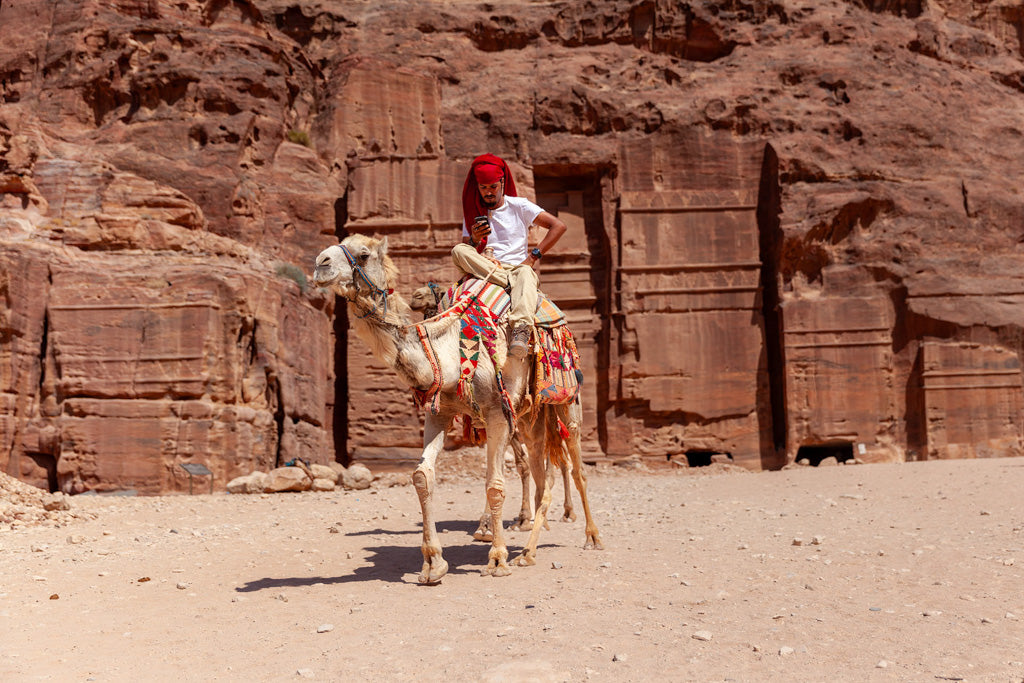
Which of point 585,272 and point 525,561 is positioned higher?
point 585,272

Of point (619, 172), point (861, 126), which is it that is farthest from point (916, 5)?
point (619, 172)

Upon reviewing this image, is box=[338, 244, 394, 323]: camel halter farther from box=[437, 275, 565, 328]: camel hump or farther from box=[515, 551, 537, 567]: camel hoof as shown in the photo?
box=[515, 551, 537, 567]: camel hoof

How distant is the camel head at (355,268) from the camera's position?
19.2 ft

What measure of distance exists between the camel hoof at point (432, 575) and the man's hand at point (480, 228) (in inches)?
102

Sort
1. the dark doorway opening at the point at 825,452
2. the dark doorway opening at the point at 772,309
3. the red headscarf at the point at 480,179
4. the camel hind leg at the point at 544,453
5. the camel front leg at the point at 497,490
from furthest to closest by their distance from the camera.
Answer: the dark doorway opening at the point at 772,309
the dark doorway opening at the point at 825,452
the camel hind leg at the point at 544,453
the red headscarf at the point at 480,179
the camel front leg at the point at 497,490

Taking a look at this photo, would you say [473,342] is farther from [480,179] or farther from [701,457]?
[701,457]

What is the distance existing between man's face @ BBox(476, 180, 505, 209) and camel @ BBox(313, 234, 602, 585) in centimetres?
117

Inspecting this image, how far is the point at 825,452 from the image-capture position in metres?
20.0

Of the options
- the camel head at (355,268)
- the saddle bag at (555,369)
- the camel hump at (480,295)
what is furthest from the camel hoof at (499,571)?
the camel head at (355,268)

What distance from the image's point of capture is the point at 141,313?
1383cm

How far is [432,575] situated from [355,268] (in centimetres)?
215

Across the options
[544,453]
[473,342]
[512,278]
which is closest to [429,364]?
[473,342]

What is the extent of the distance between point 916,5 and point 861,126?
22.7 feet

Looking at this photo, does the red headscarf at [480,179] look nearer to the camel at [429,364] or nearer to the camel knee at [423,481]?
the camel at [429,364]
